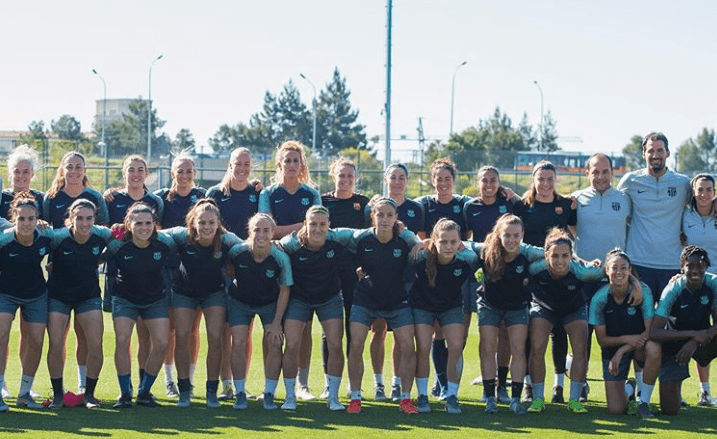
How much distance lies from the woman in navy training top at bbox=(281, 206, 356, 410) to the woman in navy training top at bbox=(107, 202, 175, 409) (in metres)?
1.05

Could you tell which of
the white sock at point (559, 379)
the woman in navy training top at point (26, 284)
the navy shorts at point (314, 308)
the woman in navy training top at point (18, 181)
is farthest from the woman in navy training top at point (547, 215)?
the woman in navy training top at point (18, 181)

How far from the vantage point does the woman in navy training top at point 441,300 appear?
865 centimetres

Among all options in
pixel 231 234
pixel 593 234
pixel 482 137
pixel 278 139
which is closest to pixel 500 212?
pixel 593 234

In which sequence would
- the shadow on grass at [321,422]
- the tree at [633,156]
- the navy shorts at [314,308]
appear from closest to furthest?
the shadow on grass at [321,422] → the navy shorts at [314,308] → the tree at [633,156]

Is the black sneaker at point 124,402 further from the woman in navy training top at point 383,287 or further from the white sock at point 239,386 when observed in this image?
the woman in navy training top at point 383,287

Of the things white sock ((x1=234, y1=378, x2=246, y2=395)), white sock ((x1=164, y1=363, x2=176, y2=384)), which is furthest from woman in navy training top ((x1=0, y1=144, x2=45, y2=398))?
white sock ((x1=234, y1=378, x2=246, y2=395))

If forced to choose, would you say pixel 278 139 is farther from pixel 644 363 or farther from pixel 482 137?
pixel 644 363

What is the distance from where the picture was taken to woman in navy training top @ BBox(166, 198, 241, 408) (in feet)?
28.7

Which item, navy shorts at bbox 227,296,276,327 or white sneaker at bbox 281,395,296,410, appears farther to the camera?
navy shorts at bbox 227,296,276,327

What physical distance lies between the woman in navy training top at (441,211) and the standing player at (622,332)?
1.27 metres

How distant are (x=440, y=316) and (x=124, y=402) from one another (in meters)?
2.70

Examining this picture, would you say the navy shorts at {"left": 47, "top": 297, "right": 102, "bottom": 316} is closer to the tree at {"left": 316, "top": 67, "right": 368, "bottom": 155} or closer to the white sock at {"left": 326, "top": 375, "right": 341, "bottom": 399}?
the white sock at {"left": 326, "top": 375, "right": 341, "bottom": 399}

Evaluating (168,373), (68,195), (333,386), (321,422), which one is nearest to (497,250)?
(333,386)

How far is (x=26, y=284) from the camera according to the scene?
8594 mm
